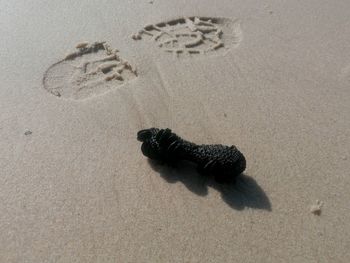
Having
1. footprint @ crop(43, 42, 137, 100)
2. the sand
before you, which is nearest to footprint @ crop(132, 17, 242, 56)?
the sand

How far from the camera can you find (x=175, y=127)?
214 cm

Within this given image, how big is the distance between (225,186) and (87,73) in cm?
115

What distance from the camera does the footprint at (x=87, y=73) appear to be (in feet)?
7.91

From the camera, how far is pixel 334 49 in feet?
8.96

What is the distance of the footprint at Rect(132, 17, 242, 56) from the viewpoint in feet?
9.08

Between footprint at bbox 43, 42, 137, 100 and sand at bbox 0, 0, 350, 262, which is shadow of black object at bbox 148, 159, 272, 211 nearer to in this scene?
sand at bbox 0, 0, 350, 262

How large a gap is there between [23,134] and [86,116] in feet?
1.03

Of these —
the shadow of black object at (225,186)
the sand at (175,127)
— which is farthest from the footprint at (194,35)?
the shadow of black object at (225,186)

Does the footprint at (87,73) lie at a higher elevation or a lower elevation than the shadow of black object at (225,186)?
higher

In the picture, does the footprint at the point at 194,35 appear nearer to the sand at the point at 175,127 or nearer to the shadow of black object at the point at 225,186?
the sand at the point at 175,127

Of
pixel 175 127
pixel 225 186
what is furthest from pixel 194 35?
pixel 225 186

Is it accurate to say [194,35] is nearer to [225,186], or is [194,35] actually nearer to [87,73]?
[87,73]

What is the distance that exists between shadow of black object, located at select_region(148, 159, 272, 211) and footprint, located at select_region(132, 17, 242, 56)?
1020mm

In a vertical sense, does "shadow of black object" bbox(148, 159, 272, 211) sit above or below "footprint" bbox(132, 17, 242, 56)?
below
